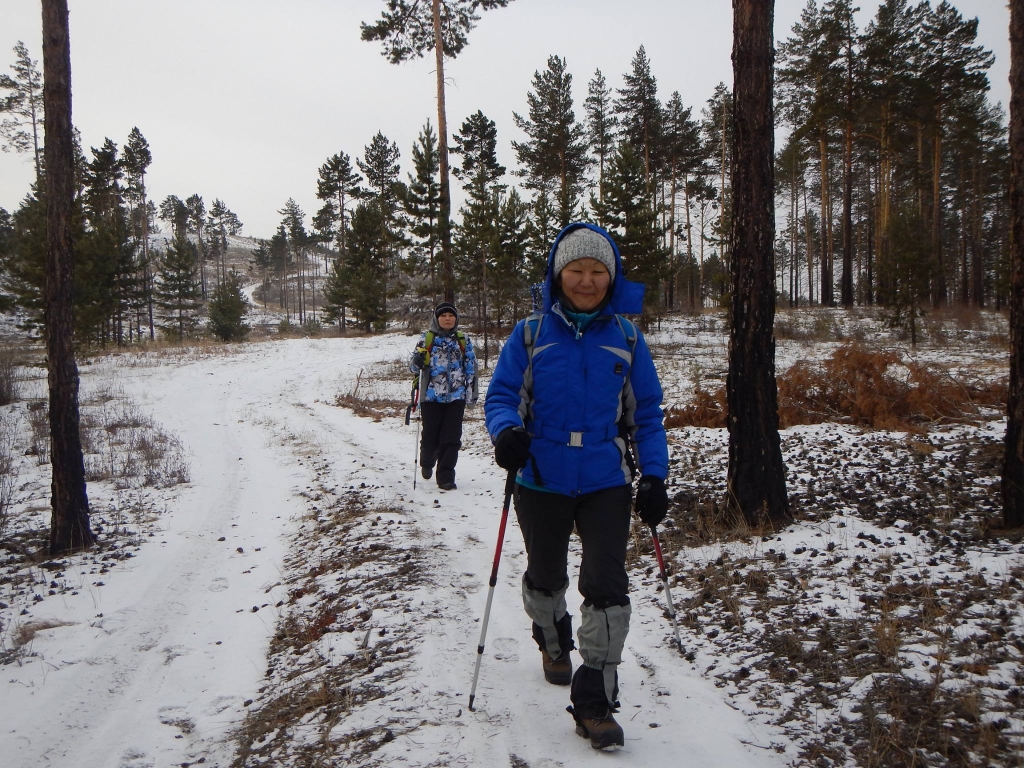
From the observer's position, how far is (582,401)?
2.90 meters

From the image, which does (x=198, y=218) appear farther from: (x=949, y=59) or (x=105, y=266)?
(x=949, y=59)

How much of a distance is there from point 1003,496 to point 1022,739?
272 centimetres

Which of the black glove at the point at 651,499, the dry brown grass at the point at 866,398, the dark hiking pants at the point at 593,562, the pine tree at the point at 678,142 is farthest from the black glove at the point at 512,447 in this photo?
the pine tree at the point at 678,142

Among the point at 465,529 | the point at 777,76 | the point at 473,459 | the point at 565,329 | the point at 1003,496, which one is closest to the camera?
the point at 565,329

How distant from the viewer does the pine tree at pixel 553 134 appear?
3097 cm

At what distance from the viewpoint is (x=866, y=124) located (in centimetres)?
2830

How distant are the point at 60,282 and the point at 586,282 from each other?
560 centimetres

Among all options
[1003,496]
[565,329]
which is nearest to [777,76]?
[1003,496]

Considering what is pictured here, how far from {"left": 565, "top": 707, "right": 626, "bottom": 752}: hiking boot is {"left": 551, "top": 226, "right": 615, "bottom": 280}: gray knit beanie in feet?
6.93

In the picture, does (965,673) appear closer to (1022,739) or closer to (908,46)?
(1022,739)

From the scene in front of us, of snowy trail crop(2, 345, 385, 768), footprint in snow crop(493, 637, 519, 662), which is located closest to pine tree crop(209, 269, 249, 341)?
snowy trail crop(2, 345, 385, 768)

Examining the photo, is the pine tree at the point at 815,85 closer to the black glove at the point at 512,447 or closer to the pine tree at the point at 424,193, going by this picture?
the pine tree at the point at 424,193

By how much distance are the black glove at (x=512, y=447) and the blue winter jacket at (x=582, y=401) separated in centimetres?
7

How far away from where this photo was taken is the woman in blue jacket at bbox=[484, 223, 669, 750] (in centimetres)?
283
